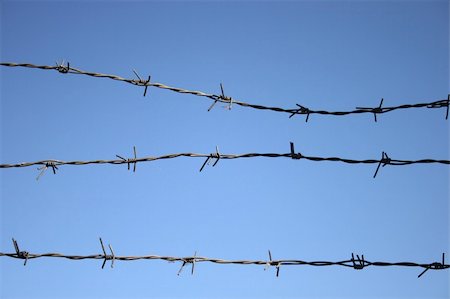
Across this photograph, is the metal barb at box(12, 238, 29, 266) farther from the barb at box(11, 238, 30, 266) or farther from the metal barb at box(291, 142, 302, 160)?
the metal barb at box(291, 142, 302, 160)

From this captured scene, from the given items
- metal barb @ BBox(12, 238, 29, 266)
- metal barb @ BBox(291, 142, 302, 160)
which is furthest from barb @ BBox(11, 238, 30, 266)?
metal barb @ BBox(291, 142, 302, 160)

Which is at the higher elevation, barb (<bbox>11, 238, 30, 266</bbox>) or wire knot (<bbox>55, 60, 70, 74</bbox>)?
wire knot (<bbox>55, 60, 70, 74</bbox>)

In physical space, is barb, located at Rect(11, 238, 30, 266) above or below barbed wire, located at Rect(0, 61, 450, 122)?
below

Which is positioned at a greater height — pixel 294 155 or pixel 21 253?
pixel 294 155

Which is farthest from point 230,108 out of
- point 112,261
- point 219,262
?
point 112,261

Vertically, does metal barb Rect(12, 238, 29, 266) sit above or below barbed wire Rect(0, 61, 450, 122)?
below

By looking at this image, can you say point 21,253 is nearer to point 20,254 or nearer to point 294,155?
point 20,254

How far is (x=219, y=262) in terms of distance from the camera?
311 cm

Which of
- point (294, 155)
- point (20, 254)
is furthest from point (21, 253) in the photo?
point (294, 155)

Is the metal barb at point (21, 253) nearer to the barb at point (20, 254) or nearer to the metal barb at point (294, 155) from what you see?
the barb at point (20, 254)

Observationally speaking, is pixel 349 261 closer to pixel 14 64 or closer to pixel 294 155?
pixel 294 155

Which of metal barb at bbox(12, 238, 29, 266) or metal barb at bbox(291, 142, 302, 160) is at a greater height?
metal barb at bbox(291, 142, 302, 160)

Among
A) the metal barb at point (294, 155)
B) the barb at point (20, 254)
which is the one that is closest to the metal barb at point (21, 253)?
→ the barb at point (20, 254)

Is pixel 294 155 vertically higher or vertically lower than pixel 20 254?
higher
